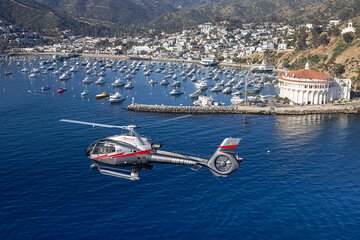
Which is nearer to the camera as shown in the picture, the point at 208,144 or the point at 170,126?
the point at 208,144

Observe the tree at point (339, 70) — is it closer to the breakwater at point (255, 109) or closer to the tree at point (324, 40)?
the breakwater at point (255, 109)

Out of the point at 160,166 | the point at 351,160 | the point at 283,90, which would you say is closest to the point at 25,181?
the point at 160,166

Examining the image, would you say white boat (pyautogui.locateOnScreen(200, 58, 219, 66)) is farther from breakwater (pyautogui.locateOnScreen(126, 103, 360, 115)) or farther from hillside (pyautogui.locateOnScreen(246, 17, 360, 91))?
breakwater (pyautogui.locateOnScreen(126, 103, 360, 115))

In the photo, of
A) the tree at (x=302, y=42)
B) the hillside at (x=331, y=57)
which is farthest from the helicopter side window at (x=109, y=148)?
the tree at (x=302, y=42)

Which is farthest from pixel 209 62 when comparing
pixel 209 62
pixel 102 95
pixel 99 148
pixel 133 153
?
pixel 133 153

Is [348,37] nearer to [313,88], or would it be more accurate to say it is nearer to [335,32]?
[335,32]

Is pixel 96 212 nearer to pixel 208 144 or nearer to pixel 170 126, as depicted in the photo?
pixel 208 144
